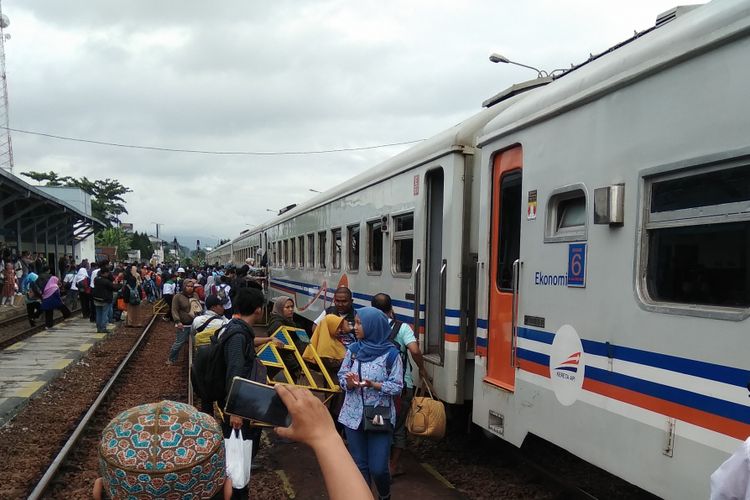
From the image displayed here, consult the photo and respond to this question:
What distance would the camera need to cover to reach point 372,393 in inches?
162

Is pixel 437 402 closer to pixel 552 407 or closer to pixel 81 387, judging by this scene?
pixel 552 407

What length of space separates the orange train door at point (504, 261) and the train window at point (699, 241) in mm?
1318

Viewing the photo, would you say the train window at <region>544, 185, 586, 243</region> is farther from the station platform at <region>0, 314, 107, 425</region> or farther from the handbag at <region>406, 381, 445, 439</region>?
the station platform at <region>0, 314, 107, 425</region>

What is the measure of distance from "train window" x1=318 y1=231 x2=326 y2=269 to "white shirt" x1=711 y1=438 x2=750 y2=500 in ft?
31.4

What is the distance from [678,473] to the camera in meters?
2.87

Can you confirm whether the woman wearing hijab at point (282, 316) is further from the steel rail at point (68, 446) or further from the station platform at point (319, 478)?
the steel rail at point (68, 446)

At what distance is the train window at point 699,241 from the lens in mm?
2691

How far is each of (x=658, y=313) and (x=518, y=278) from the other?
141 cm

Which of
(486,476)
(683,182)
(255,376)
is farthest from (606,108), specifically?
(486,476)

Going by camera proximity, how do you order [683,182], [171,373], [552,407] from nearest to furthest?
[683,182]
[552,407]
[171,373]

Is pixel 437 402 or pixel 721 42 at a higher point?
pixel 721 42

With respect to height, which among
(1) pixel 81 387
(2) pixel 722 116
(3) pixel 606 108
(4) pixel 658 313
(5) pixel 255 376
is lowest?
(1) pixel 81 387

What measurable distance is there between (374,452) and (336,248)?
239 inches

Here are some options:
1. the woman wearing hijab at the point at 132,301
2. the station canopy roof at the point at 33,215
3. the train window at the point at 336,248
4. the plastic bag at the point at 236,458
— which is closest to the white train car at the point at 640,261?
the plastic bag at the point at 236,458
